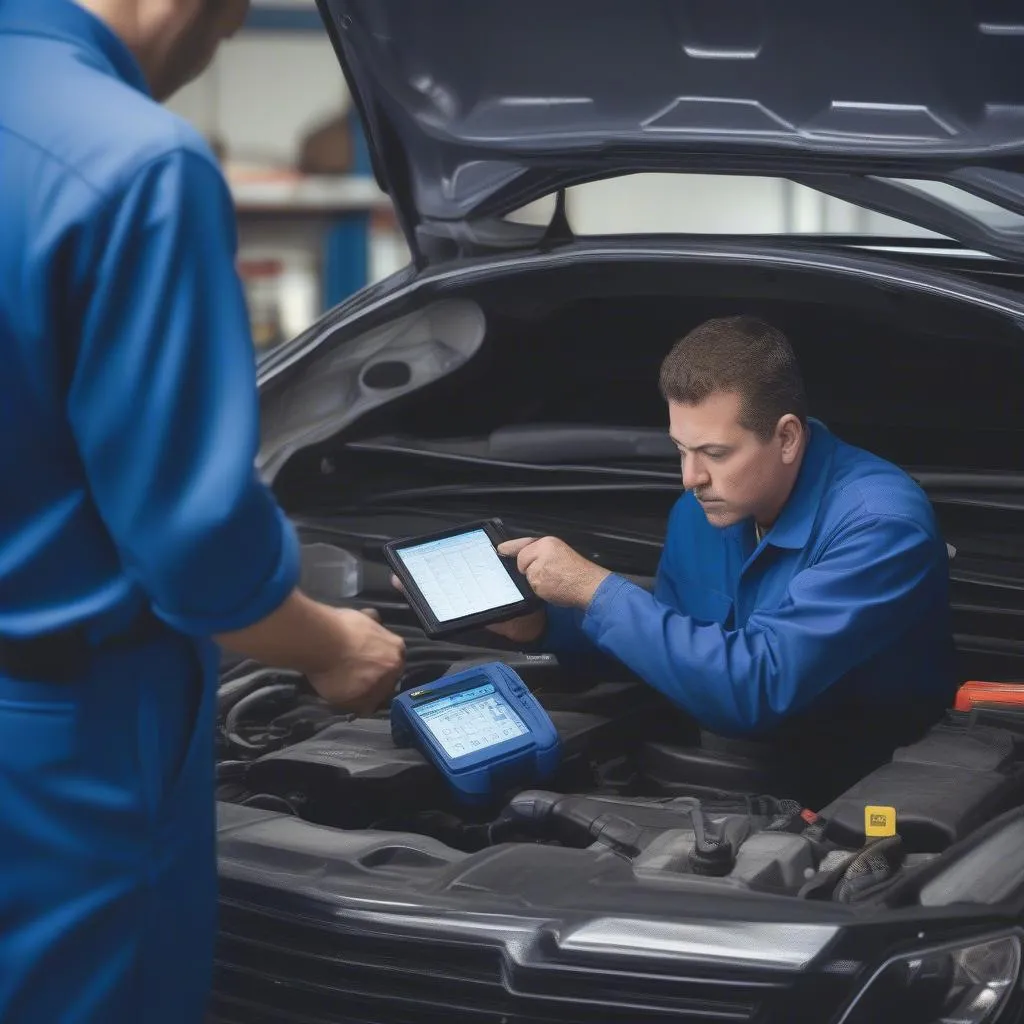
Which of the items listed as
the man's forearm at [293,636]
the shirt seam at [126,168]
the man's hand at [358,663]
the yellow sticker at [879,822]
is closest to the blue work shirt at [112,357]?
the shirt seam at [126,168]

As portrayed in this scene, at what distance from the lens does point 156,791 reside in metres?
1.21

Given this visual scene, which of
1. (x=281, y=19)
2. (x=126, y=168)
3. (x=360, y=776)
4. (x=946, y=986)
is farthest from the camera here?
(x=281, y=19)

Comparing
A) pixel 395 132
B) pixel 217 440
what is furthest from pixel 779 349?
pixel 217 440

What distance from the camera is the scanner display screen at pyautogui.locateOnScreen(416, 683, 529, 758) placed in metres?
1.87

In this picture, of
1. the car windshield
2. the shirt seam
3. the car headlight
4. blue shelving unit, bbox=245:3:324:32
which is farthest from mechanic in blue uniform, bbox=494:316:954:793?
the car windshield

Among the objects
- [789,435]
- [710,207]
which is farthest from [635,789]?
[710,207]

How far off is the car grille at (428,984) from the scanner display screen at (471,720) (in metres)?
0.36

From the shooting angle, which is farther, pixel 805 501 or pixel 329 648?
pixel 805 501

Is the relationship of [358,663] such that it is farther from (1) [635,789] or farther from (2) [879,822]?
(1) [635,789]

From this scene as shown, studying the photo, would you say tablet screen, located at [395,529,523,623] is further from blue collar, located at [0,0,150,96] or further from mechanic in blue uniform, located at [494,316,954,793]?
blue collar, located at [0,0,150,96]

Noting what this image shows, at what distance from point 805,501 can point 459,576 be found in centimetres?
48

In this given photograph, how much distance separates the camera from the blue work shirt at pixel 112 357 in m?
1.07

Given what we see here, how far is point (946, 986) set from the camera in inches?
55.9

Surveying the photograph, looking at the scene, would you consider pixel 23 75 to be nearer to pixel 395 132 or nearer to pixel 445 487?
pixel 395 132
